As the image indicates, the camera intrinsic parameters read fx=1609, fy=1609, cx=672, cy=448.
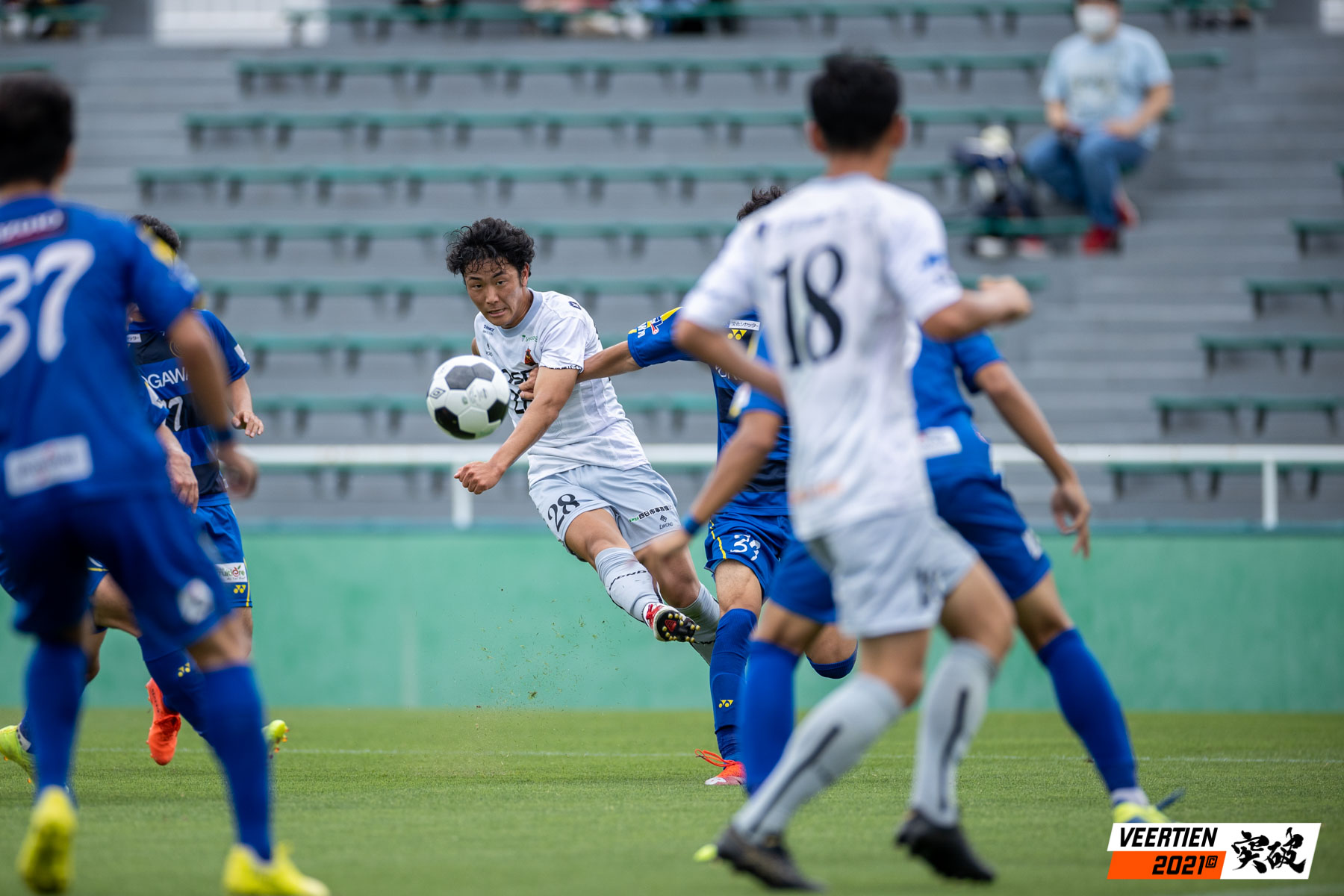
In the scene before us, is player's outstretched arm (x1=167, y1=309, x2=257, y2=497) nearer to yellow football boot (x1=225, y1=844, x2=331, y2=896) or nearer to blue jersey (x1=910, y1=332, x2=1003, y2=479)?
yellow football boot (x1=225, y1=844, x2=331, y2=896)

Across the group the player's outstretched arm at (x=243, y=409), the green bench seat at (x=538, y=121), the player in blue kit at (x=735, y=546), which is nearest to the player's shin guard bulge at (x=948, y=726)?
the player in blue kit at (x=735, y=546)

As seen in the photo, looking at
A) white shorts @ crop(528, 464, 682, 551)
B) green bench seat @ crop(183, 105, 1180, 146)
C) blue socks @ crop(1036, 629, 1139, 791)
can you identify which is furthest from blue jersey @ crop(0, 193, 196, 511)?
green bench seat @ crop(183, 105, 1180, 146)

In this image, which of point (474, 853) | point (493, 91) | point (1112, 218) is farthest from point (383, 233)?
point (474, 853)

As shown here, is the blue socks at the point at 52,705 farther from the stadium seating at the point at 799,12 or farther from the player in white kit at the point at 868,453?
the stadium seating at the point at 799,12

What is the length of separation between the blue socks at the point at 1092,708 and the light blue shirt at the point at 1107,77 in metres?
10.6

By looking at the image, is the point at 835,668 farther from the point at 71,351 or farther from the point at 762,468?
→ the point at 71,351

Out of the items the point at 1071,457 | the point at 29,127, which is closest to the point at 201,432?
the point at 29,127

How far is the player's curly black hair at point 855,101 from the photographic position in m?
3.86

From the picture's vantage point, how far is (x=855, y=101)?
387 centimetres

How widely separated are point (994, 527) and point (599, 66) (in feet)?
43.6

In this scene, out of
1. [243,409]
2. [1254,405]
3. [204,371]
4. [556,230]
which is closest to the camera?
[204,371]

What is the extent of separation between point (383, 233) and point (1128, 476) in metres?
7.48

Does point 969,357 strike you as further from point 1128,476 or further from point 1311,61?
point 1311,61

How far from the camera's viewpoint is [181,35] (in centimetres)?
1898
